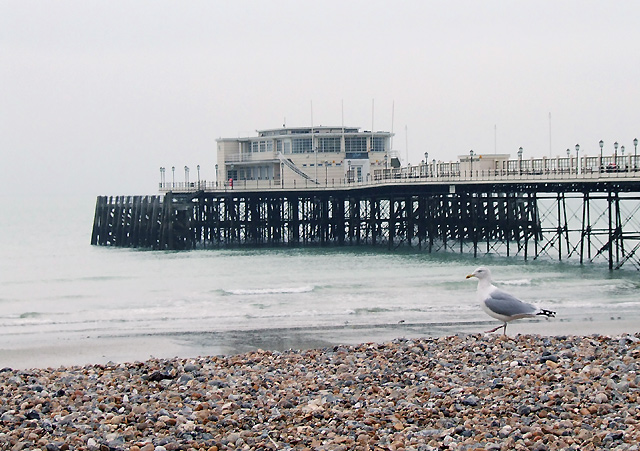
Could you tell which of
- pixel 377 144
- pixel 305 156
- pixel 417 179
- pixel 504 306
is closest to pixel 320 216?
pixel 305 156

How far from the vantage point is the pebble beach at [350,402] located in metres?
10.0

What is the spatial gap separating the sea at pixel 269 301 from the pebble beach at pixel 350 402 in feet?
15.6

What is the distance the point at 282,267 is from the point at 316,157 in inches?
719

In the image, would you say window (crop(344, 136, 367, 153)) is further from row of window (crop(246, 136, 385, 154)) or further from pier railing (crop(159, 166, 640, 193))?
pier railing (crop(159, 166, 640, 193))

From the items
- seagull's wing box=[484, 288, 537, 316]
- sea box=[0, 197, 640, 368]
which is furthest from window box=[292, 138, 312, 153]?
seagull's wing box=[484, 288, 537, 316]

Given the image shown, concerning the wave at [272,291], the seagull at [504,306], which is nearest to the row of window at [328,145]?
the wave at [272,291]

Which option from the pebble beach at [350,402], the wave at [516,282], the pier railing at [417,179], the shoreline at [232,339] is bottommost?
the wave at [516,282]

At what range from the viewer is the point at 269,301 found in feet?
93.2

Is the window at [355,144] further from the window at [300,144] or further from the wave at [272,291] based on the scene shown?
the wave at [272,291]

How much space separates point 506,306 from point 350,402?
5.42 metres

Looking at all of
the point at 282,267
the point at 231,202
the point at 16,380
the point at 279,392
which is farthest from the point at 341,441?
the point at 231,202

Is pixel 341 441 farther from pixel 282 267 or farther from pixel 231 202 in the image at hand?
pixel 231 202

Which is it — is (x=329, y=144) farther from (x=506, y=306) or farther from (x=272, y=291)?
(x=506, y=306)

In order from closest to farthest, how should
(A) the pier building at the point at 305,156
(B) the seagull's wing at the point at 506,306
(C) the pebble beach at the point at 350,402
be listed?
(C) the pebble beach at the point at 350,402, (B) the seagull's wing at the point at 506,306, (A) the pier building at the point at 305,156
